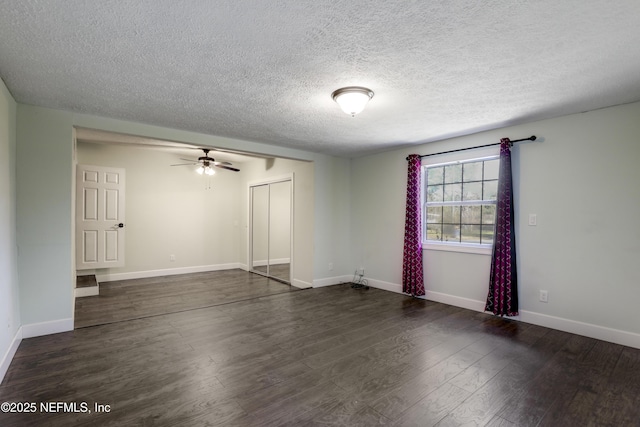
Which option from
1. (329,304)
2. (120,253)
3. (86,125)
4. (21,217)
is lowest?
(329,304)

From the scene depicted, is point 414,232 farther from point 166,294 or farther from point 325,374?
point 166,294

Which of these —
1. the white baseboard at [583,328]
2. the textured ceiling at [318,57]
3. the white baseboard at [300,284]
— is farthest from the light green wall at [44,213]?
the white baseboard at [583,328]

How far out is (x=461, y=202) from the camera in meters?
4.41

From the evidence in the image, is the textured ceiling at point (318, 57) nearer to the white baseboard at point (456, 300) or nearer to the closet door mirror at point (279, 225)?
Answer: the white baseboard at point (456, 300)

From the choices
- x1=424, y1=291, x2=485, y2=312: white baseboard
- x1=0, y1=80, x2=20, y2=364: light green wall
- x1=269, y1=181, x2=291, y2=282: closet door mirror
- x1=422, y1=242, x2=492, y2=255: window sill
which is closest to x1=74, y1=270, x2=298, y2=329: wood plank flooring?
x1=269, y1=181, x2=291, y2=282: closet door mirror

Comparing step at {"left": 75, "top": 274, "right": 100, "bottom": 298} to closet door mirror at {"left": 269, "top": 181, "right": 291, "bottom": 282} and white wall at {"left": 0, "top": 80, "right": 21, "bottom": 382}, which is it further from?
closet door mirror at {"left": 269, "top": 181, "right": 291, "bottom": 282}

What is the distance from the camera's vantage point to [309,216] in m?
5.58

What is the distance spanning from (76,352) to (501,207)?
4803 millimetres

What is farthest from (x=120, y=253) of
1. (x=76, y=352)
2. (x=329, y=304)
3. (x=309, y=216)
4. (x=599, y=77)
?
(x=599, y=77)

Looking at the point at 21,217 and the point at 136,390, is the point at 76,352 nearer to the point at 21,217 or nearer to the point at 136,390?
the point at 136,390

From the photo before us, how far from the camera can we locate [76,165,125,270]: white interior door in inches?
202

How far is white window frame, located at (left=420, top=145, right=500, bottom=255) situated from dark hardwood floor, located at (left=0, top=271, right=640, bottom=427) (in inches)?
37.3

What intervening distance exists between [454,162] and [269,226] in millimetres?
3967

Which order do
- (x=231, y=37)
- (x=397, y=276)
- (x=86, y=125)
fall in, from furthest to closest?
1. (x=397, y=276)
2. (x=86, y=125)
3. (x=231, y=37)
